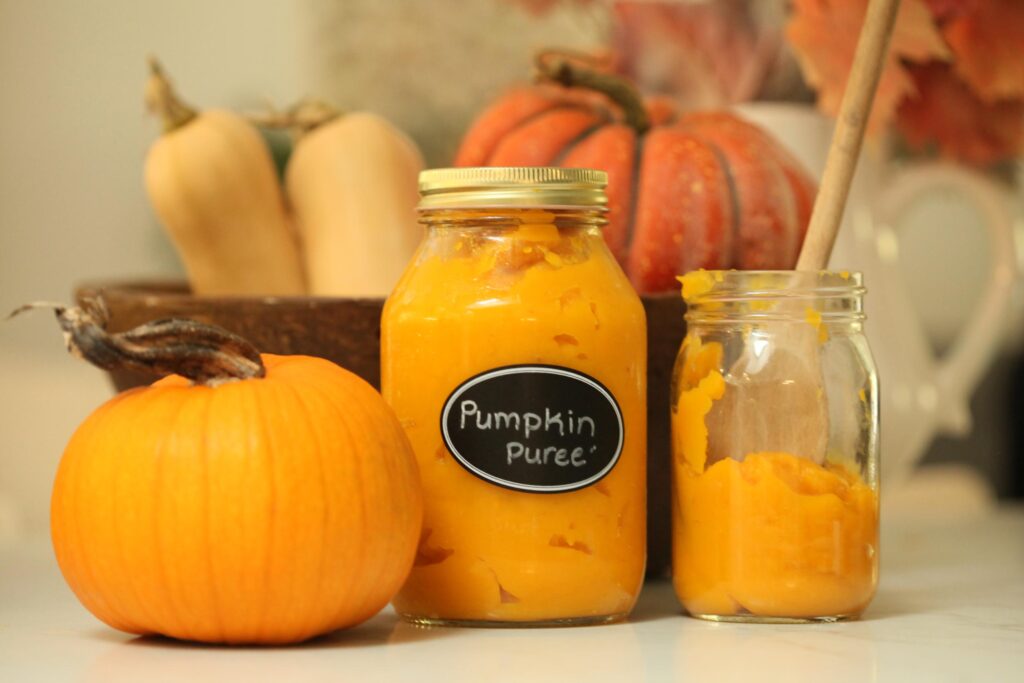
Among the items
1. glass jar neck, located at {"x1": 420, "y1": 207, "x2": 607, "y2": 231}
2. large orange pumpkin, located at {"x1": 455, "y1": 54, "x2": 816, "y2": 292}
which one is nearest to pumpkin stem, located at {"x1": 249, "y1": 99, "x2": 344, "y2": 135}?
large orange pumpkin, located at {"x1": 455, "y1": 54, "x2": 816, "y2": 292}

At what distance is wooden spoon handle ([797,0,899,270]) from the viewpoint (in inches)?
27.6

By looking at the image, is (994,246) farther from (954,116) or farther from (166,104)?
(166,104)

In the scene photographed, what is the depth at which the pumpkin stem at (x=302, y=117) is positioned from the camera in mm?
938

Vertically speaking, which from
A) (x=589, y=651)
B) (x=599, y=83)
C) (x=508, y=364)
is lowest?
(x=589, y=651)

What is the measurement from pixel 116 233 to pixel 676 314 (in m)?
0.87

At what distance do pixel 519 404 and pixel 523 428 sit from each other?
0.04ft

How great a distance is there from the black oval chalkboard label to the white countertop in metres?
0.08

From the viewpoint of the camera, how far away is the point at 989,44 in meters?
0.97

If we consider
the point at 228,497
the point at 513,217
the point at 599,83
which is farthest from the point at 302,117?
the point at 228,497

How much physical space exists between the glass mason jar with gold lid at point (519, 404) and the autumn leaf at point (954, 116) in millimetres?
432

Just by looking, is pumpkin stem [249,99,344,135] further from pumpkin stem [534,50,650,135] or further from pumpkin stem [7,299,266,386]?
pumpkin stem [7,299,266,386]

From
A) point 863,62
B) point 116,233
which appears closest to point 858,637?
Answer: point 863,62

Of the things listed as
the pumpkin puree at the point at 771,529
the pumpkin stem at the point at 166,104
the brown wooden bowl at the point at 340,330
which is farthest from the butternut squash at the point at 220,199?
the pumpkin puree at the point at 771,529

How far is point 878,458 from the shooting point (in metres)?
0.69
